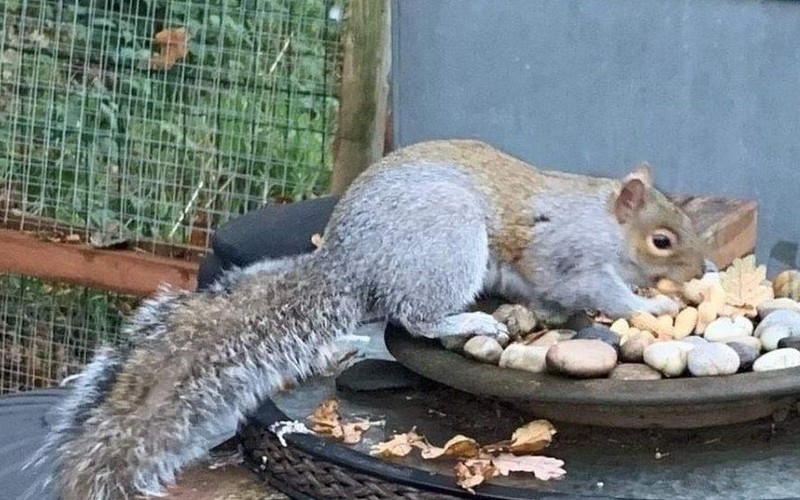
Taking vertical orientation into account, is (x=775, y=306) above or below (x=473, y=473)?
above

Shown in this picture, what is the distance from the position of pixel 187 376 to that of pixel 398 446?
20 centimetres

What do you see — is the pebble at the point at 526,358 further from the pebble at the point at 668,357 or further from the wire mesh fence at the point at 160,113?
the wire mesh fence at the point at 160,113

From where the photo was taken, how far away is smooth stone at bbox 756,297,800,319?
1.25m

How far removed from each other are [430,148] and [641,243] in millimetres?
255

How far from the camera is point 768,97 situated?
2.11 metres

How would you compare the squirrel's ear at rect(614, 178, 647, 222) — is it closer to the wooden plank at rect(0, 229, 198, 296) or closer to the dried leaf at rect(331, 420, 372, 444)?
the dried leaf at rect(331, 420, 372, 444)

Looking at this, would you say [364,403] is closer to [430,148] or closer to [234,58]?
[430,148]

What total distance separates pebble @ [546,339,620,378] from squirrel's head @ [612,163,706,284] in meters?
0.35

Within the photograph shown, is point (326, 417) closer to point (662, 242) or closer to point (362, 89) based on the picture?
point (662, 242)

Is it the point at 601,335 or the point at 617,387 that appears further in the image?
the point at 601,335

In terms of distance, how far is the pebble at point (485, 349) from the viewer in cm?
119

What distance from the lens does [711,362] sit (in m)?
1.10

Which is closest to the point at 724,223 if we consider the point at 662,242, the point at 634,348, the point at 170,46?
the point at 662,242

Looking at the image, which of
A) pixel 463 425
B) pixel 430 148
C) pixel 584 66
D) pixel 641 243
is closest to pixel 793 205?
pixel 584 66
